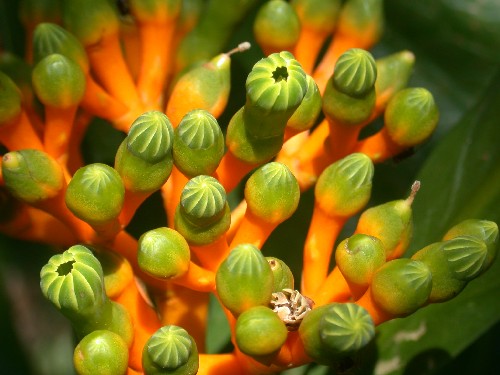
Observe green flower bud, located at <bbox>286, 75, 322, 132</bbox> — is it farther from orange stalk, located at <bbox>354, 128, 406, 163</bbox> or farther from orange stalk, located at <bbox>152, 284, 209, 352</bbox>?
orange stalk, located at <bbox>152, 284, 209, 352</bbox>

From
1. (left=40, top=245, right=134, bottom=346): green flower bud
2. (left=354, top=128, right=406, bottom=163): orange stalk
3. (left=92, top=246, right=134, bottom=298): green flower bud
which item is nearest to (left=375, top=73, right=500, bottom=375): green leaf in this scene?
(left=354, top=128, right=406, bottom=163): orange stalk

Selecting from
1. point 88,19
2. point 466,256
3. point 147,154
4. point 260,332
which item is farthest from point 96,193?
point 466,256

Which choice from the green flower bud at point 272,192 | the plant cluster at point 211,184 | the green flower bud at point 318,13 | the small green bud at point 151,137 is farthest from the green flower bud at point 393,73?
the small green bud at point 151,137

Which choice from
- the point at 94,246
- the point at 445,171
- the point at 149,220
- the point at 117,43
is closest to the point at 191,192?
the point at 94,246

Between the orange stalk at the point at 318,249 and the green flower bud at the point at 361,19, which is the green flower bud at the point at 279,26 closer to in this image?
the green flower bud at the point at 361,19

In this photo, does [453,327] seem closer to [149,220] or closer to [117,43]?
[149,220]

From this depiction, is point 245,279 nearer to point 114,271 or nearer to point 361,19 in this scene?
point 114,271
